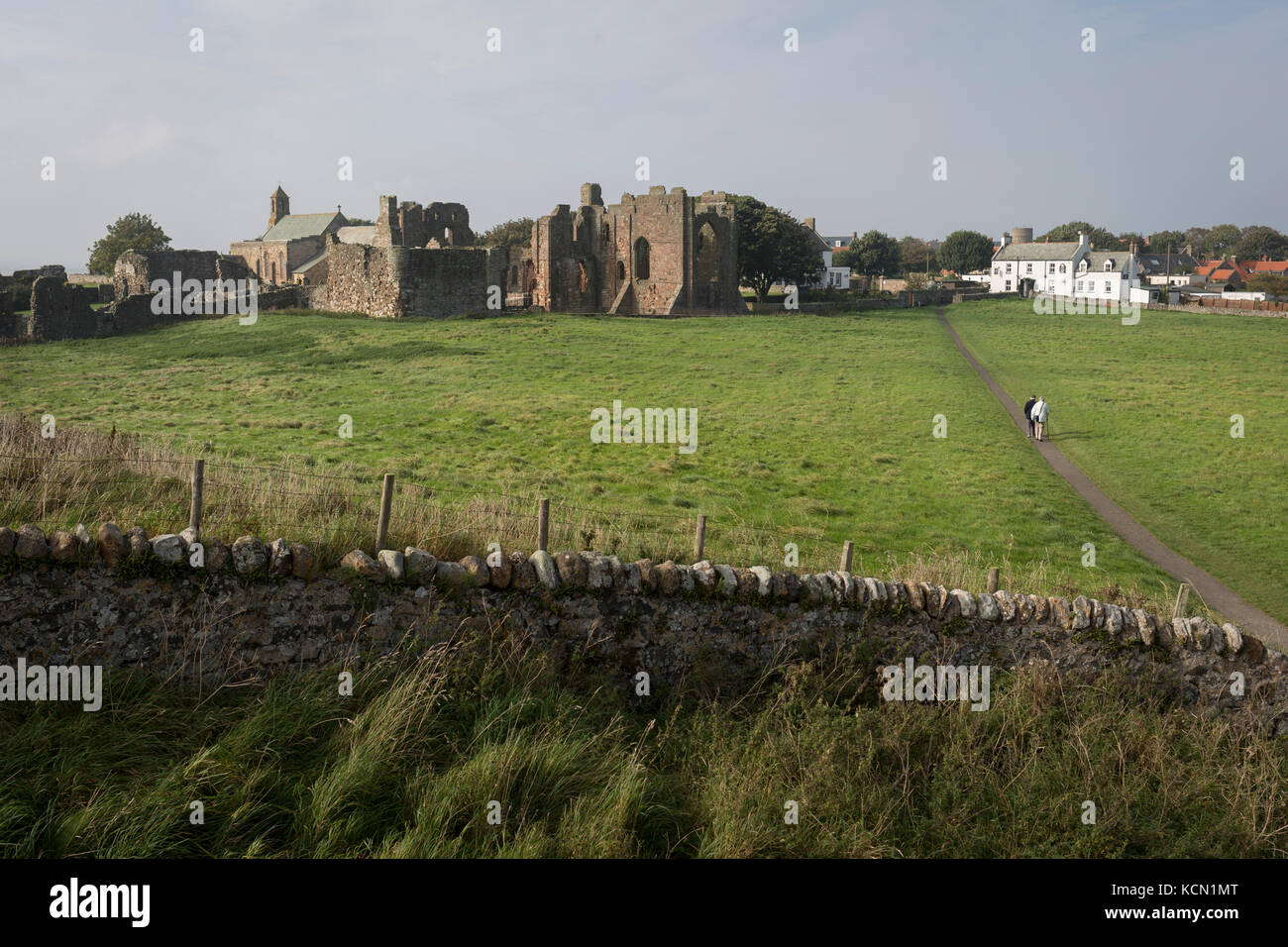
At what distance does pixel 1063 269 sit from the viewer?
106m

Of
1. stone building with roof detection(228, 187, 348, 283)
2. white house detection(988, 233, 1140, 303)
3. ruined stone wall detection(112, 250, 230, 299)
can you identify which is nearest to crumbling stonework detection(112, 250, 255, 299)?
ruined stone wall detection(112, 250, 230, 299)

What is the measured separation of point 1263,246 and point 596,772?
19354 cm

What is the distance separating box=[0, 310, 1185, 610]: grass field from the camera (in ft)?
52.9

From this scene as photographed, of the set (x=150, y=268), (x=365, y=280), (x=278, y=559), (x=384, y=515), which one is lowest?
(x=278, y=559)

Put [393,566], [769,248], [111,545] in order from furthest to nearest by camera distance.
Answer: [769,248]
[393,566]
[111,545]

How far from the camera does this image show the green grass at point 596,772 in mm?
6168

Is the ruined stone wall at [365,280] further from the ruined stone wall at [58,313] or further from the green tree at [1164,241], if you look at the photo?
the green tree at [1164,241]

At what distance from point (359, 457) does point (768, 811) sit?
42.4 feet

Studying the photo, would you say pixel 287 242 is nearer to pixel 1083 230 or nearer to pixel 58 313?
pixel 58 313

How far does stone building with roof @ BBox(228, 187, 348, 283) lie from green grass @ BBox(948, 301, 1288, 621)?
57.7 m

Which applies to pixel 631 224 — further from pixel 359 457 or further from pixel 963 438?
pixel 359 457

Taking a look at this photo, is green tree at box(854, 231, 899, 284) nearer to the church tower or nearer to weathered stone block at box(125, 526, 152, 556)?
the church tower

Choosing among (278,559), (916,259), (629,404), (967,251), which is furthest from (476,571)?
(916,259)

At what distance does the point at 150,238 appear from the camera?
84062 millimetres
